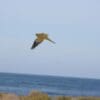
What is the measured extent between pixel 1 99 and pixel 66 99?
3455mm

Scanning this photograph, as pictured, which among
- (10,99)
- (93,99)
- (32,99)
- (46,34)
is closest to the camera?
(46,34)

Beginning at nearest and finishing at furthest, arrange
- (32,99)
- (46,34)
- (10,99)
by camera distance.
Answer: (46,34), (10,99), (32,99)

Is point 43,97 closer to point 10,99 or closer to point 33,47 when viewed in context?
point 10,99

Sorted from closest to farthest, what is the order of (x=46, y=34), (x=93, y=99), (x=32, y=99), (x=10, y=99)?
(x=46, y=34) < (x=10, y=99) < (x=32, y=99) < (x=93, y=99)

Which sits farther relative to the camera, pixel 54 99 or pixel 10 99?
pixel 54 99

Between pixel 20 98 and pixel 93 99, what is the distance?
11.8ft

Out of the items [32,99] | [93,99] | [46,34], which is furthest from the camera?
[93,99]

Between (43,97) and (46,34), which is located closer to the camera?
(46,34)

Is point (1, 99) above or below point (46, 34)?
below

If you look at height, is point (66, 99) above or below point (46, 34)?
below

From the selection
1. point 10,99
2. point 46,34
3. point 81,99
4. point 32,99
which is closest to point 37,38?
point 46,34

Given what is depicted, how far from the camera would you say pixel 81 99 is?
23047 mm

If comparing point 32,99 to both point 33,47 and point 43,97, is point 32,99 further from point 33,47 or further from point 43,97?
point 33,47

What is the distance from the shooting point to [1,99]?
2003 centimetres
